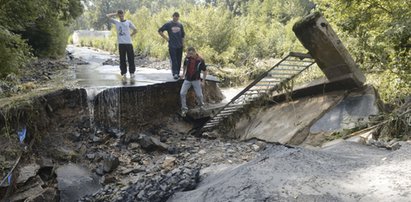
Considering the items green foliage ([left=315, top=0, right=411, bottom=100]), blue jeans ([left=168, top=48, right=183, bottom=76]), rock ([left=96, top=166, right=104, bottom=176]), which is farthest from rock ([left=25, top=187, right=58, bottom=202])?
green foliage ([left=315, top=0, right=411, bottom=100])

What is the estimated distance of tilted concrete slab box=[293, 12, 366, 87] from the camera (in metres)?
6.67

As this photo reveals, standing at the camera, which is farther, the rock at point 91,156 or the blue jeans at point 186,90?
the blue jeans at point 186,90

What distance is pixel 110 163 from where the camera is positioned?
22.0 ft

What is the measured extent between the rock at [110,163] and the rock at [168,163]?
0.90 metres

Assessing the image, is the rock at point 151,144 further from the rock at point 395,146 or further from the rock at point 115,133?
the rock at point 395,146

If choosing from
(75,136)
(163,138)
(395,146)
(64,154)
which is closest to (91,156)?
(64,154)

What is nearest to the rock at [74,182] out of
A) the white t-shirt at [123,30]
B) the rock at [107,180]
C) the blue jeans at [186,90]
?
the rock at [107,180]

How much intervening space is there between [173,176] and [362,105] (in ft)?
13.5

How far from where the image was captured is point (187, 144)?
8.04m

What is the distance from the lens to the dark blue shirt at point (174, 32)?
9078 mm

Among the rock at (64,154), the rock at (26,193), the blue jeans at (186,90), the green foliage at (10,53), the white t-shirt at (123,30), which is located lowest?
the rock at (26,193)

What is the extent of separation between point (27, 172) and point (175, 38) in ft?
16.4

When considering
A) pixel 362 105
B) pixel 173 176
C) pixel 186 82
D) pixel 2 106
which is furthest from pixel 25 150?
pixel 362 105

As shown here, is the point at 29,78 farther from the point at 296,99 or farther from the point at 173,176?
the point at 296,99
